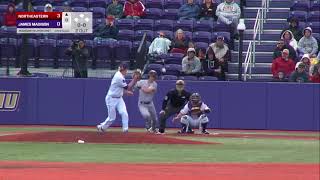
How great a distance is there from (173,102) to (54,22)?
4260mm

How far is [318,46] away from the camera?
84.6 feet

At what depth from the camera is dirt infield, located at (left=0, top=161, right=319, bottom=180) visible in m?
13.0

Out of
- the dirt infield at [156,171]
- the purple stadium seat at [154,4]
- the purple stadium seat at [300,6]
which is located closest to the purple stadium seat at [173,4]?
the purple stadium seat at [154,4]

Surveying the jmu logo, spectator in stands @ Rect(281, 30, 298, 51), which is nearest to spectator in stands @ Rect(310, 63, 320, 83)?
spectator in stands @ Rect(281, 30, 298, 51)

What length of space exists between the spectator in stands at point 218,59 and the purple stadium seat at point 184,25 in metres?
2.09

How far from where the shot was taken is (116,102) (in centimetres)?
2255

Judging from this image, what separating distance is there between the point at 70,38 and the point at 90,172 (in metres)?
15.0

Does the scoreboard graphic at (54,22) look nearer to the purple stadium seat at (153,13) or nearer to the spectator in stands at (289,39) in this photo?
the purple stadium seat at (153,13)

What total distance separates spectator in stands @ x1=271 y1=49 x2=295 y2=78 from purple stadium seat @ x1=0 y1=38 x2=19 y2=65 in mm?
7986

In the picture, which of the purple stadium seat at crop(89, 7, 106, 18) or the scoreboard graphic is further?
the purple stadium seat at crop(89, 7, 106, 18)

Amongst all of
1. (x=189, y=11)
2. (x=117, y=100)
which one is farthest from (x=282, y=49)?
(x=117, y=100)

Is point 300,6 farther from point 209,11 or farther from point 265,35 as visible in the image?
point 209,11

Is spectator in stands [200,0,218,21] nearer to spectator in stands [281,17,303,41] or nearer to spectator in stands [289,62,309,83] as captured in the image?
spectator in stands [281,17,303,41]

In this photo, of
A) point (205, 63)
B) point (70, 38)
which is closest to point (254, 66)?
point (205, 63)
